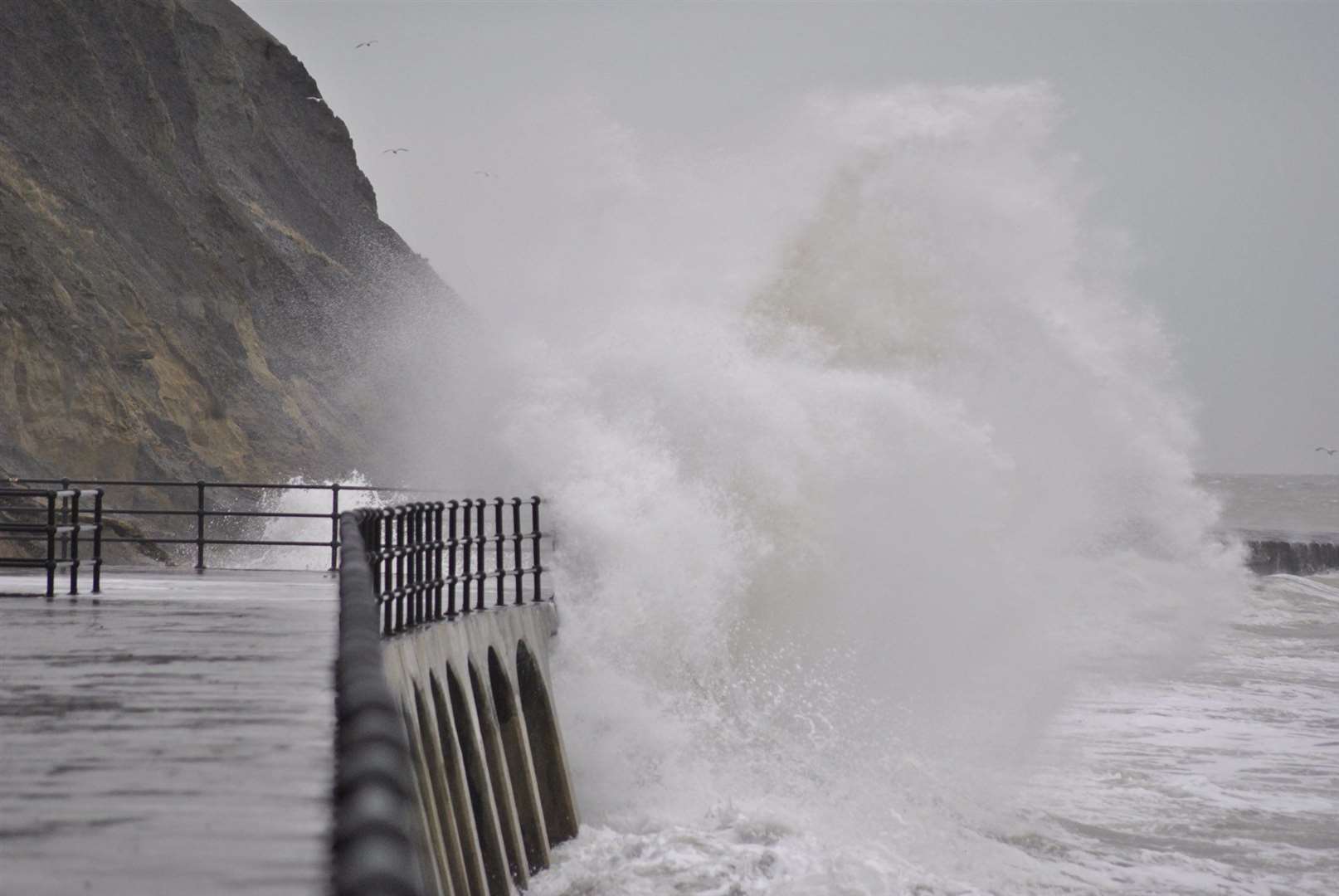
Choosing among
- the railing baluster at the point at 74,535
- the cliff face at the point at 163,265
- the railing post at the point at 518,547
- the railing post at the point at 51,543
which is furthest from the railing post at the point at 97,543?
the cliff face at the point at 163,265

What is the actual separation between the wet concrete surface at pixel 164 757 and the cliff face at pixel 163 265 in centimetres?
1884

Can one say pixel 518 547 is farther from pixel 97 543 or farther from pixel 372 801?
pixel 372 801

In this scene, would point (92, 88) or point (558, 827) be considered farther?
point (92, 88)

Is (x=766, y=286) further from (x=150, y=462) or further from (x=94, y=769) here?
(x=94, y=769)

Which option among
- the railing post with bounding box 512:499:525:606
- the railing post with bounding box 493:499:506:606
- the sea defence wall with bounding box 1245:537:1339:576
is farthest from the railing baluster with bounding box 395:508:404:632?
the sea defence wall with bounding box 1245:537:1339:576

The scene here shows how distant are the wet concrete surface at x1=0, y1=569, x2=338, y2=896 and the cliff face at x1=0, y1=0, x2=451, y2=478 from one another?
61.8ft

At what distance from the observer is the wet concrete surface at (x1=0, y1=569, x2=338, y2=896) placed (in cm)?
341

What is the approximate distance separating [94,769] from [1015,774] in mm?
12712

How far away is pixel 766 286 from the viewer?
3547cm

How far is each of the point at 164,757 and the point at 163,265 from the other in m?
Result: 32.5

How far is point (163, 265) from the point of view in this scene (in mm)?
35344

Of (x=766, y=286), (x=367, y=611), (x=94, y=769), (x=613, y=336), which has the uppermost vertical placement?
(x=766, y=286)

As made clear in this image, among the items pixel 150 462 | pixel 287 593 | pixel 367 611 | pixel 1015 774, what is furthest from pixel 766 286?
pixel 367 611

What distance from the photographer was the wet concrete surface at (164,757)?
341 centimetres
